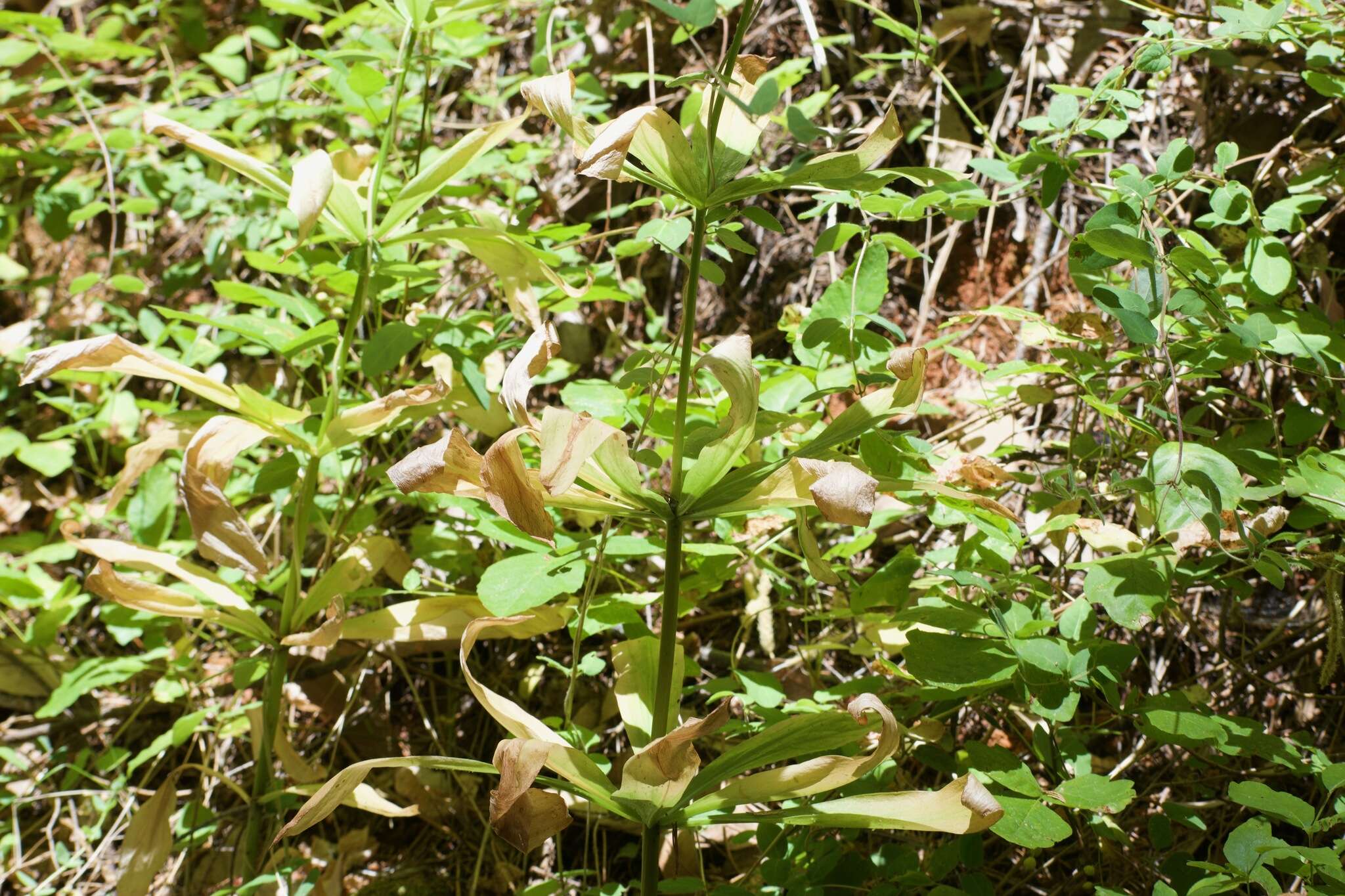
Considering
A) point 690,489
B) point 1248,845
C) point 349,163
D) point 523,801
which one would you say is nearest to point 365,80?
point 349,163

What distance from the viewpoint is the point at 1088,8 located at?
1804 mm

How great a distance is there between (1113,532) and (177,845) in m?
1.31

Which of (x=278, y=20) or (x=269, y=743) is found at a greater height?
(x=278, y=20)

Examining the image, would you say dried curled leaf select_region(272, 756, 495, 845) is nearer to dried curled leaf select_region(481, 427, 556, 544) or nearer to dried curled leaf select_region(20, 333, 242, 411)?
dried curled leaf select_region(481, 427, 556, 544)

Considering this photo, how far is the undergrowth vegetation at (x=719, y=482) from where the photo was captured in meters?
0.92

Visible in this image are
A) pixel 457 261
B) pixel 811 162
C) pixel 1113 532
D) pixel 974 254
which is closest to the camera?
pixel 811 162

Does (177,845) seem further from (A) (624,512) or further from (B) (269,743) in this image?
(A) (624,512)

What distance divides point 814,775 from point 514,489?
1.23 ft

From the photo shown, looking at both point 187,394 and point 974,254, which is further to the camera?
point 187,394

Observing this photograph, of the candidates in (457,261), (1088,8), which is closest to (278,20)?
(457,261)

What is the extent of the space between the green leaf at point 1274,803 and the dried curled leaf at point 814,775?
0.36 m

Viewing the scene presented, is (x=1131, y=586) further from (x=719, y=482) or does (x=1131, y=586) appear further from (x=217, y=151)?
(x=217, y=151)

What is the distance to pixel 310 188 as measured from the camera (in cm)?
105

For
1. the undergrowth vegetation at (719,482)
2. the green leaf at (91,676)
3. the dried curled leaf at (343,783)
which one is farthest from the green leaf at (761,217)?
the green leaf at (91,676)
